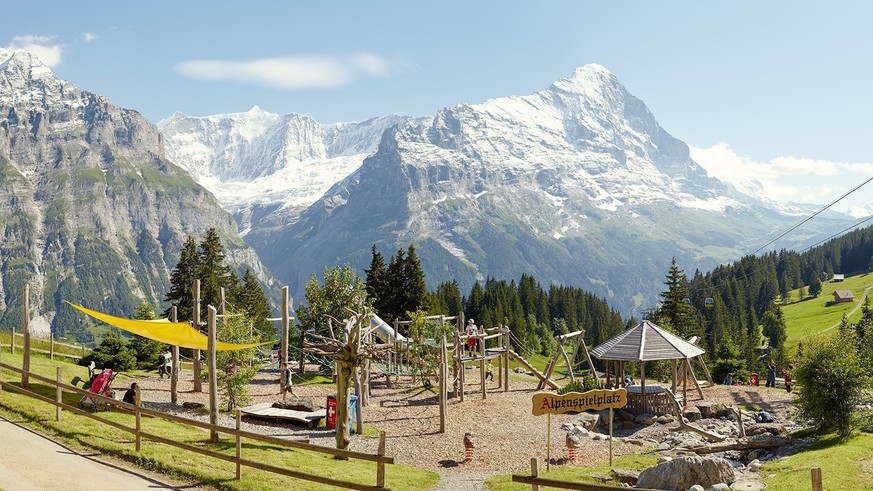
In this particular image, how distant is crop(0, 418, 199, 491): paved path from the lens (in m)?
17.7

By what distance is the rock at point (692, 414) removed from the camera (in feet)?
119

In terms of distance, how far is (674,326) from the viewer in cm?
7388

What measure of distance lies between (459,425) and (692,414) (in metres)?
12.8

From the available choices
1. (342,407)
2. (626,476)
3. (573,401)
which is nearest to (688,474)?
(626,476)

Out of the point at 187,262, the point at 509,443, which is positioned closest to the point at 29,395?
the point at 509,443

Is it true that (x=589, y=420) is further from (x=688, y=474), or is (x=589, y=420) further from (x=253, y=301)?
(x=253, y=301)

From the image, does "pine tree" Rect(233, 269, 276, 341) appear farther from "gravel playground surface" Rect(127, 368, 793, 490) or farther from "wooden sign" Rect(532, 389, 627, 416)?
"wooden sign" Rect(532, 389, 627, 416)

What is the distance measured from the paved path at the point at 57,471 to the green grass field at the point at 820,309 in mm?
124889

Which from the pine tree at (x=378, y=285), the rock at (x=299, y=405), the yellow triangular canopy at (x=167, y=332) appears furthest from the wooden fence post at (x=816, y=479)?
the pine tree at (x=378, y=285)

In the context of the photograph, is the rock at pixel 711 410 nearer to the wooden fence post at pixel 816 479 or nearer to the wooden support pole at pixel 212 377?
the wooden fence post at pixel 816 479

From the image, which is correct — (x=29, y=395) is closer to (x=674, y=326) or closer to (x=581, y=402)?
(x=581, y=402)

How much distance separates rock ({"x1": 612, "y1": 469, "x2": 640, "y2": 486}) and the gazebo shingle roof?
1333 cm

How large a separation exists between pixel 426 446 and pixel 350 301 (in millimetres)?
22340

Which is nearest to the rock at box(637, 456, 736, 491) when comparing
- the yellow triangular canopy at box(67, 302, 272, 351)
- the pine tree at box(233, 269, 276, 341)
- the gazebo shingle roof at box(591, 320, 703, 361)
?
the gazebo shingle roof at box(591, 320, 703, 361)
